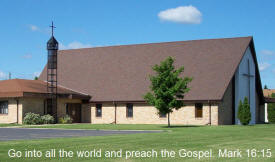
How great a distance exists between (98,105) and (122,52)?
24.7ft

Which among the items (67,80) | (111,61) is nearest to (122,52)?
(111,61)

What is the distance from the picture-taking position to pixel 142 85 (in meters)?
46.6

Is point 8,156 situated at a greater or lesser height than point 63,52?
lesser

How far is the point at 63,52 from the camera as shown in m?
56.2

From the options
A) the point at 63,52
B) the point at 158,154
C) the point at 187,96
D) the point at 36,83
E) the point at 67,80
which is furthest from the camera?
the point at 63,52

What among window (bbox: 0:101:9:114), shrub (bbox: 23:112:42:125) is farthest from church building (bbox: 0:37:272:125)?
shrub (bbox: 23:112:42:125)

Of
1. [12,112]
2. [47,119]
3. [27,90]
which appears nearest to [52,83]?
[27,90]

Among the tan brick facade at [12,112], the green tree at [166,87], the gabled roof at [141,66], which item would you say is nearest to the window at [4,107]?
the tan brick facade at [12,112]

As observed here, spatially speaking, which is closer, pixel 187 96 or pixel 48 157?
pixel 48 157

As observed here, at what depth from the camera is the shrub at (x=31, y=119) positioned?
41694 mm

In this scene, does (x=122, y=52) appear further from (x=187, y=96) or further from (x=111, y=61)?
(x=187, y=96)

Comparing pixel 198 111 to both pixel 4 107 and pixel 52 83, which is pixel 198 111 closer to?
pixel 52 83

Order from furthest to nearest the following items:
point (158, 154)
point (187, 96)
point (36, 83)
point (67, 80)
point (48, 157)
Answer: point (67, 80) < point (36, 83) < point (187, 96) < point (158, 154) < point (48, 157)

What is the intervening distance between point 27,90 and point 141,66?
13.0 meters
